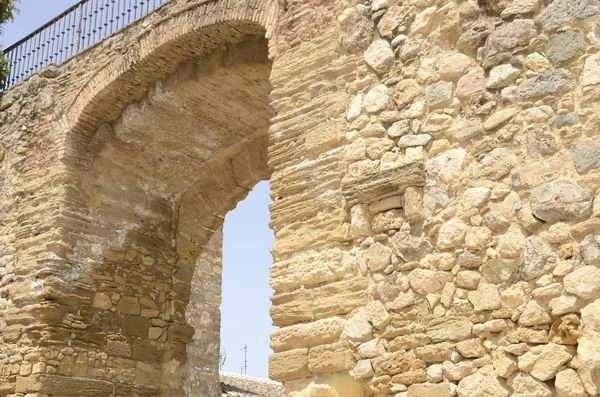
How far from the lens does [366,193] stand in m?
4.50

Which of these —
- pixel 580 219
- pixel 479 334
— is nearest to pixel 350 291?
pixel 479 334

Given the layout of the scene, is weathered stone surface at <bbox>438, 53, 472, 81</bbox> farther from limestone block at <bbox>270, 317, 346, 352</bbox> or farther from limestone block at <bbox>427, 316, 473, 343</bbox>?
limestone block at <bbox>270, 317, 346, 352</bbox>

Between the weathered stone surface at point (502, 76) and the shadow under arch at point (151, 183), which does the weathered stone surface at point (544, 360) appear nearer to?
the weathered stone surface at point (502, 76)

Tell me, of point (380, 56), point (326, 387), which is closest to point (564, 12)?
point (380, 56)

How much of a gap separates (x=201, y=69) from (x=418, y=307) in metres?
3.75

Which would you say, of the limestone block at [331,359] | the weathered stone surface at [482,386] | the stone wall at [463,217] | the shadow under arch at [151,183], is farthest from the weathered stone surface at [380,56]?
the weathered stone surface at [482,386]

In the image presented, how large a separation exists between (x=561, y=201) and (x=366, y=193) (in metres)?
1.19

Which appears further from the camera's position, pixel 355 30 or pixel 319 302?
pixel 355 30

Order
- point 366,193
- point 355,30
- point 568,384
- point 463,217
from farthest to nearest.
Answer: point 355,30, point 366,193, point 463,217, point 568,384

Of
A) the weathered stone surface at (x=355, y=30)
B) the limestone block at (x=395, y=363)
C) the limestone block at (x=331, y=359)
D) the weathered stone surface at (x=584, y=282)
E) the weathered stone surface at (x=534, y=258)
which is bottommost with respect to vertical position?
the limestone block at (x=395, y=363)

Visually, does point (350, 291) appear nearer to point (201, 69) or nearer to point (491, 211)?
point (491, 211)

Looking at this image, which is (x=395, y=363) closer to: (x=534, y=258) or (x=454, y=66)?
(x=534, y=258)

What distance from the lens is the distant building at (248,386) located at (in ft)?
44.2

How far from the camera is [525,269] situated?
3.77 meters
